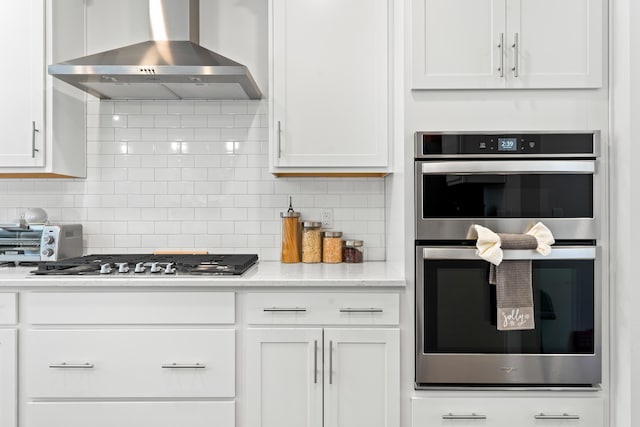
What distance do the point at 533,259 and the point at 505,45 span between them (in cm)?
90

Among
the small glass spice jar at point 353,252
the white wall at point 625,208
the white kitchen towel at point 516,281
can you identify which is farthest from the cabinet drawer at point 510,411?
the small glass spice jar at point 353,252

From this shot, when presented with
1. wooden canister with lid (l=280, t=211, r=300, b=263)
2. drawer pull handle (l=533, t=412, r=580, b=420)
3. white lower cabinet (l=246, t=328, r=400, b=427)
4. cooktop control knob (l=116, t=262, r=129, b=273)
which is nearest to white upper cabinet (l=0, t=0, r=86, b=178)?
cooktop control knob (l=116, t=262, r=129, b=273)

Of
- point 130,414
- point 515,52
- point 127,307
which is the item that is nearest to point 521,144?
point 515,52

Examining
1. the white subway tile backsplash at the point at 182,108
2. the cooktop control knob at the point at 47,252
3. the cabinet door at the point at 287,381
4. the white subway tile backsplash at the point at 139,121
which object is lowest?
the cabinet door at the point at 287,381

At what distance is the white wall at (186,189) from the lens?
2791mm

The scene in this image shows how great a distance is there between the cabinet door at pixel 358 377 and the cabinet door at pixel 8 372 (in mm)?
1312

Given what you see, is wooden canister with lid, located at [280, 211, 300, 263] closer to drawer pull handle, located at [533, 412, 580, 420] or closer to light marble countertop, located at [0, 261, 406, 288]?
light marble countertop, located at [0, 261, 406, 288]

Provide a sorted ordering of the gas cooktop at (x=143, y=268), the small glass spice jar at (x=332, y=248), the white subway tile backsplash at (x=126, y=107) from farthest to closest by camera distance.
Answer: the white subway tile backsplash at (x=126, y=107) < the small glass spice jar at (x=332, y=248) < the gas cooktop at (x=143, y=268)

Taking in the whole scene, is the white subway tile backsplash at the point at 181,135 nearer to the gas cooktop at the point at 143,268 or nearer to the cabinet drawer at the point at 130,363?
the gas cooktop at the point at 143,268

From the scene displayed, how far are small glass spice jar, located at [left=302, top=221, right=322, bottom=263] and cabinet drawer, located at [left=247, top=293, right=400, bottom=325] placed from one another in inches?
23.7

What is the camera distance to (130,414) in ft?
6.83

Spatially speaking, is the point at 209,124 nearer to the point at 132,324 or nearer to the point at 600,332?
the point at 132,324

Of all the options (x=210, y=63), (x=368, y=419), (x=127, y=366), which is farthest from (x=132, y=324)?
(x=210, y=63)

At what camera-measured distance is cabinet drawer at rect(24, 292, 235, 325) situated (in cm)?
208
